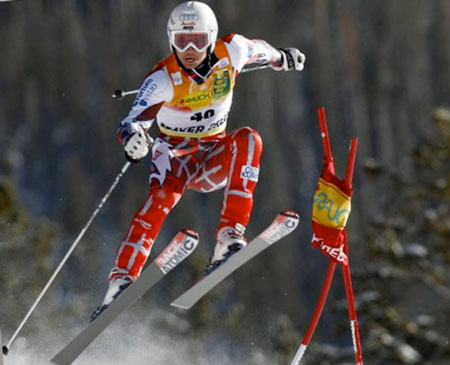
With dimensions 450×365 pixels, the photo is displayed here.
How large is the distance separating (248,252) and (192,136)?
0.81 m

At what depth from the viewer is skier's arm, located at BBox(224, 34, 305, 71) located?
19.4 feet

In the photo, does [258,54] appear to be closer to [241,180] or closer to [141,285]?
[241,180]

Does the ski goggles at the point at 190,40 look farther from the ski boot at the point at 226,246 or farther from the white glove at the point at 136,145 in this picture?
the ski boot at the point at 226,246

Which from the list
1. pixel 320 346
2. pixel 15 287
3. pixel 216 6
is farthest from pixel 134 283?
pixel 320 346

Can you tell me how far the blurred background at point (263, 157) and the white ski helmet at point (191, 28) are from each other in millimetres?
3601

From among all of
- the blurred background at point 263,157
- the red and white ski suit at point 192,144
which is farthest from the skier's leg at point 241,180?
the blurred background at point 263,157

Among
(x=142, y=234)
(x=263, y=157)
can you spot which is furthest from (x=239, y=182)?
(x=263, y=157)

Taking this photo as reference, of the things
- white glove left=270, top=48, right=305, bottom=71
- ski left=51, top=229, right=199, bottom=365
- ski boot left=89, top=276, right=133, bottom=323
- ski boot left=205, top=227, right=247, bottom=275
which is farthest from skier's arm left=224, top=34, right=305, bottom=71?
ski boot left=89, top=276, right=133, bottom=323

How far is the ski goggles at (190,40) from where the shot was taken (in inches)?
224

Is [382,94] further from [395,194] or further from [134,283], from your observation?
[134,283]

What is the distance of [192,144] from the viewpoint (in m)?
6.02

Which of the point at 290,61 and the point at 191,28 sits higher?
the point at 191,28

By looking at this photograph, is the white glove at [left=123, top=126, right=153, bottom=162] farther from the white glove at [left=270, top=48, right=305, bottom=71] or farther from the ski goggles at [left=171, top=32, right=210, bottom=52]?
the white glove at [left=270, top=48, right=305, bottom=71]

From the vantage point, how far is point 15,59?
11102 mm
